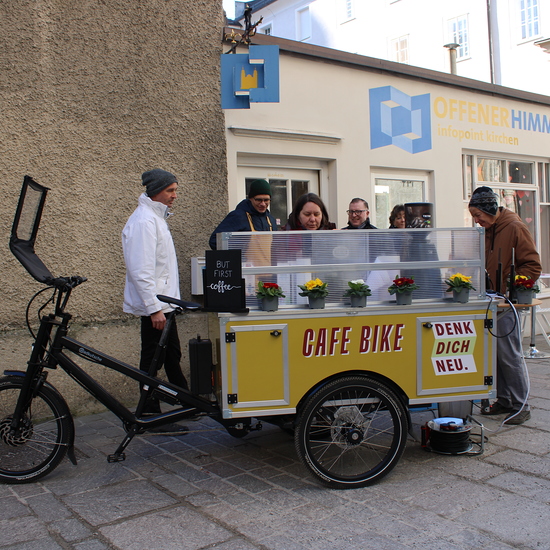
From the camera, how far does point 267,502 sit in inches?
130

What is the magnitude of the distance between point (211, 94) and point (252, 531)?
4.23m

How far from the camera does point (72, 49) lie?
5223 millimetres

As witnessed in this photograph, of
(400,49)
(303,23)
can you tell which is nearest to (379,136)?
(400,49)

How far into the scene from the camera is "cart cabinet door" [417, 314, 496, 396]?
362 cm

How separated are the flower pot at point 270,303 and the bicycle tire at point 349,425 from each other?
1.80 ft

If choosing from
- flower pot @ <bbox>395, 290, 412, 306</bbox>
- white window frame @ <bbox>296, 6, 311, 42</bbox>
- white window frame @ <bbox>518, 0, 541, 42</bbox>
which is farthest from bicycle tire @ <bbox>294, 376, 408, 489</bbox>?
white window frame @ <bbox>296, 6, 311, 42</bbox>

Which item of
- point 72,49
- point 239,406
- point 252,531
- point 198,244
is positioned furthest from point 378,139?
point 252,531

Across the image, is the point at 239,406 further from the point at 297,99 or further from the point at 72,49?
the point at 297,99

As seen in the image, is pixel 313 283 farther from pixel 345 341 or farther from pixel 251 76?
pixel 251 76

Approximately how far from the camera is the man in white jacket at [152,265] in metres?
4.18

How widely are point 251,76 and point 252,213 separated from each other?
162 centimetres

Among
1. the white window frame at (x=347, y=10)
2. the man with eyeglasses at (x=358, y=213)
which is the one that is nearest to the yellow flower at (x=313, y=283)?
the man with eyeglasses at (x=358, y=213)

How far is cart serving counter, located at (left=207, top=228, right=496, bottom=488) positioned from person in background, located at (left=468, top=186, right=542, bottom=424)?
3.69ft

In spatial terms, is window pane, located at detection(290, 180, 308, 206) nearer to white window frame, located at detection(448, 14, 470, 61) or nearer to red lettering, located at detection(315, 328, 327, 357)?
red lettering, located at detection(315, 328, 327, 357)
